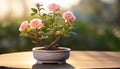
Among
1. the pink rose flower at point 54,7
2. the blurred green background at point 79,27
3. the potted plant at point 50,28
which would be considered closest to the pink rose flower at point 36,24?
the potted plant at point 50,28

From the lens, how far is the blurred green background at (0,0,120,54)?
531 centimetres

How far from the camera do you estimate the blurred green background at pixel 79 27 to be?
5.31 m

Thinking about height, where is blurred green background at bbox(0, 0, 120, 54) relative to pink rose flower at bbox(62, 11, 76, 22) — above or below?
below

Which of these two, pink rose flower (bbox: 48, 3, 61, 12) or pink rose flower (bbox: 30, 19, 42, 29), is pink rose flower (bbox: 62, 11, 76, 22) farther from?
pink rose flower (bbox: 30, 19, 42, 29)

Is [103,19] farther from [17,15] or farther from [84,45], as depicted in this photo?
[17,15]

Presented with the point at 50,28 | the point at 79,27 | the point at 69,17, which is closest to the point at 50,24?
the point at 50,28

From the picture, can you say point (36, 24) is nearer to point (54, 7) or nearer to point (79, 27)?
point (54, 7)

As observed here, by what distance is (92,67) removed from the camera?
2418 mm

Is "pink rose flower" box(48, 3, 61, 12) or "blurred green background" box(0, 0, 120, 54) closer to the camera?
"pink rose flower" box(48, 3, 61, 12)

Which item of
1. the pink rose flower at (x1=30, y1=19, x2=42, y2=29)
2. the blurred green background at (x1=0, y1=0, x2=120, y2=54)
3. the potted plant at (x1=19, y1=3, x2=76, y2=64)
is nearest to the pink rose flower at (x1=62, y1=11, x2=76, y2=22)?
the potted plant at (x1=19, y1=3, x2=76, y2=64)

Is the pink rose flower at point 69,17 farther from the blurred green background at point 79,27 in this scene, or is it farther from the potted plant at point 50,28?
the blurred green background at point 79,27

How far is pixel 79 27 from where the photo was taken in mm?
5652

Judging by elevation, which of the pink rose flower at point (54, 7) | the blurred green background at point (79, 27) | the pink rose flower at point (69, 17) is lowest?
the blurred green background at point (79, 27)

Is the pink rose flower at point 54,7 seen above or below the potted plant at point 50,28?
above
